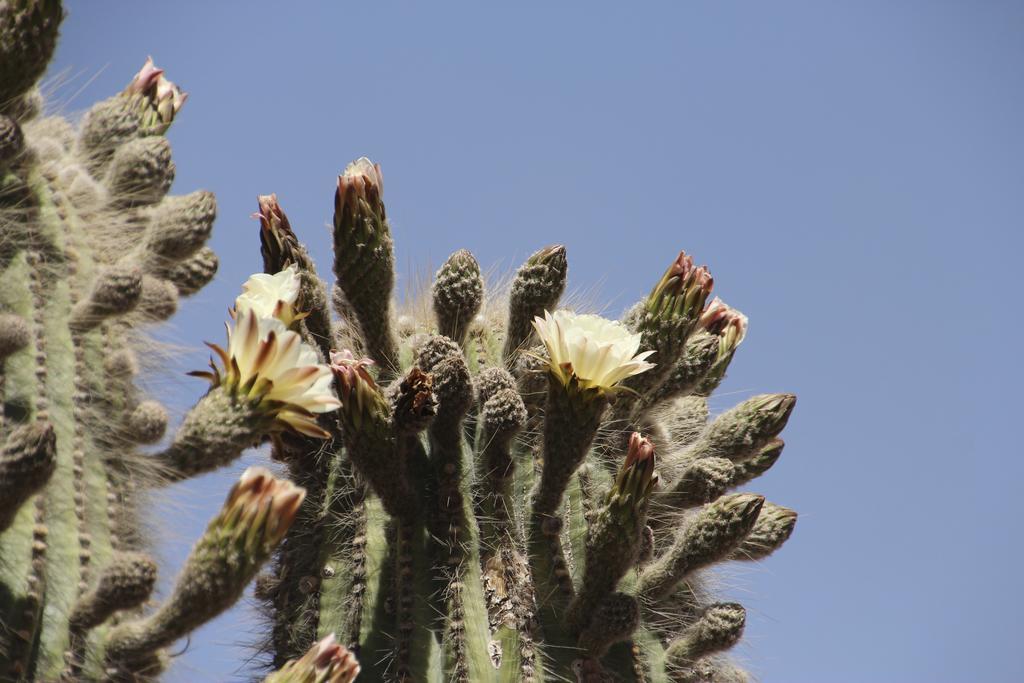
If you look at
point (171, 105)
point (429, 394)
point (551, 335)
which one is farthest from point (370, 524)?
point (171, 105)

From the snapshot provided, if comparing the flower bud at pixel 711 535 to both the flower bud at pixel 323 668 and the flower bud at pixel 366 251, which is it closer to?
the flower bud at pixel 366 251

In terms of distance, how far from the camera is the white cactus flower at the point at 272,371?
3031 millimetres

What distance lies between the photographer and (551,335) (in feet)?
11.6

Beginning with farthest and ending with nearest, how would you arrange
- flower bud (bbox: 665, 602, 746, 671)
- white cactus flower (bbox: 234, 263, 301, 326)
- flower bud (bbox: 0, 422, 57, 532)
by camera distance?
flower bud (bbox: 665, 602, 746, 671), white cactus flower (bbox: 234, 263, 301, 326), flower bud (bbox: 0, 422, 57, 532)

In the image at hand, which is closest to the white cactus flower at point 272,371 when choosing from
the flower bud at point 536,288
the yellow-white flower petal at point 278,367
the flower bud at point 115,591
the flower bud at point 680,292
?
the yellow-white flower petal at point 278,367

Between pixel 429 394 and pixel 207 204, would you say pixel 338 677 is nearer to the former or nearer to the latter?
pixel 429 394

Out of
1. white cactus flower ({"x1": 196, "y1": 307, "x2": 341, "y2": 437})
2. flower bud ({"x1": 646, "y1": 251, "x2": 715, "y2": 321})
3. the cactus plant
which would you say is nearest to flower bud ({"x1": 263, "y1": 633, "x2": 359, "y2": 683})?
the cactus plant

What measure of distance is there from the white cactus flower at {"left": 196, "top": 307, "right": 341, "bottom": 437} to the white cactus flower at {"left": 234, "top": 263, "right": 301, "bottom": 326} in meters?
0.23

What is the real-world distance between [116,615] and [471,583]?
3.53ft

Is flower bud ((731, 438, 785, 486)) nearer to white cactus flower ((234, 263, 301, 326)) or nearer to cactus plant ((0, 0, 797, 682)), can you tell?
cactus plant ((0, 0, 797, 682))

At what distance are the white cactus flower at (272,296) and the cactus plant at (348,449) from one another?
12 millimetres

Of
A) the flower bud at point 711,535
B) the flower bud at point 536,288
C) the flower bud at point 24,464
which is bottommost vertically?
the flower bud at point 24,464

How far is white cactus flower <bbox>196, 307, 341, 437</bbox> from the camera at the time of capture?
9.95 ft

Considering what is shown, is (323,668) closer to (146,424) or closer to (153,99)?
(146,424)
